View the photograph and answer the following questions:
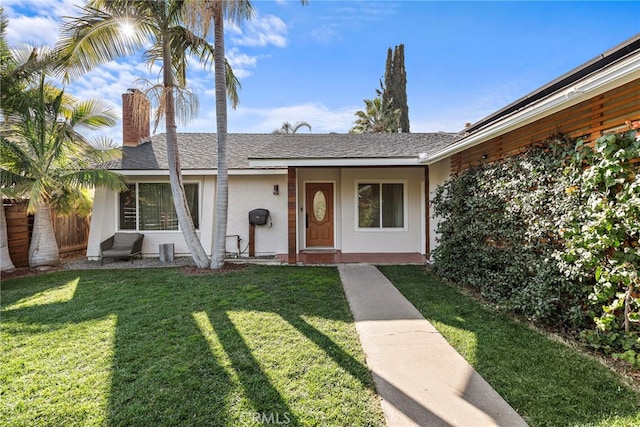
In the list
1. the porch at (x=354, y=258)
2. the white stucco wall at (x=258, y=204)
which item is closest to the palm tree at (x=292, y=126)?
the white stucco wall at (x=258, y=204)

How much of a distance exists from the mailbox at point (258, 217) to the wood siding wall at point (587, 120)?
6.61 metres

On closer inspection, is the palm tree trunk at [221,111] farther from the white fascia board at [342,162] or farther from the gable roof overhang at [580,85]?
the gable roof overhang at [580,85]

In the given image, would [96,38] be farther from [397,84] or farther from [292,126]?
[397,84]

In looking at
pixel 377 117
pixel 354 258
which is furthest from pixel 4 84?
pixel 377 117

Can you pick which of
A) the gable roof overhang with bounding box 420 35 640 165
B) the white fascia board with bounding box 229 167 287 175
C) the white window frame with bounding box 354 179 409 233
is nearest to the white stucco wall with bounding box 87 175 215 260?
the white fascia board with bounding box 229 167 287 175

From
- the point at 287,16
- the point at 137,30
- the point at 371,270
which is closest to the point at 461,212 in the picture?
the point at 371,270

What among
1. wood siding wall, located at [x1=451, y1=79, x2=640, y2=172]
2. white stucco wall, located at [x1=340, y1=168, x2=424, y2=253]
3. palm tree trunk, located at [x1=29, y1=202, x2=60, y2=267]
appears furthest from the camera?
white stucco wall, located at [x1=340, y1=168, x2=424, y2=253]

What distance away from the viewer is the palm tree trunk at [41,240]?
802 cm

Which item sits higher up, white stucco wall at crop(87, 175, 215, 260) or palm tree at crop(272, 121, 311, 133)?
palm tree at crop(272, 121, 311, 133)

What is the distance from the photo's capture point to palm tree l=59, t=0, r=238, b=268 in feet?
22.1

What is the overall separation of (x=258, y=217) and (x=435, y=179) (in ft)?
18.5

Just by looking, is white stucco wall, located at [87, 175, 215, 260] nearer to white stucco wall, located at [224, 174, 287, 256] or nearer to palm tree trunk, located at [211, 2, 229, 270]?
white stucco wall, located at [224, 174, 287, 256]

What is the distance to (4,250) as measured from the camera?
7.55 metres

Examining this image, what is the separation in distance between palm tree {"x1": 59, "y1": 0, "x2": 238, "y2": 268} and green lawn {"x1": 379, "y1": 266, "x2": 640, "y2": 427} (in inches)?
247
